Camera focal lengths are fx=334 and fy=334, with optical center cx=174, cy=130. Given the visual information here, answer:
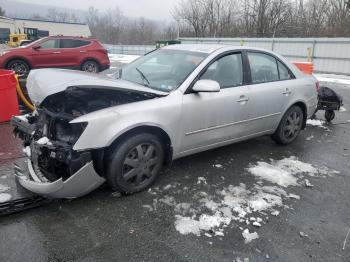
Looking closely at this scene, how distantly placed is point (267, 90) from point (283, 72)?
70cm

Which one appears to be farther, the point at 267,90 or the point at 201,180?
the point at 267,90

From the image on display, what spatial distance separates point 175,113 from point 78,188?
132cm

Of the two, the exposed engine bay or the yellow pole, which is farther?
the yellow pole

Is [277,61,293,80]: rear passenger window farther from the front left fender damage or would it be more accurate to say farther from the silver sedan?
the front left fender damage

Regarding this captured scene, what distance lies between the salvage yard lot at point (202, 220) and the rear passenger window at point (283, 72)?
1477mm

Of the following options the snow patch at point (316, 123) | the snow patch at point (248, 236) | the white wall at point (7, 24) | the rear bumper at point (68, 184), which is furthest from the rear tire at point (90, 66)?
the white wall at point (7, 24)

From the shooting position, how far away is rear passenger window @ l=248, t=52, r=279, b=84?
475cm

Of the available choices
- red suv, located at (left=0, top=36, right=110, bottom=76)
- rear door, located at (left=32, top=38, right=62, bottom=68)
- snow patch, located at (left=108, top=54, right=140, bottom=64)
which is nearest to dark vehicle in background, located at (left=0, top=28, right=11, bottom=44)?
snow patch, located at (left=108, top=54, right=140, bottom=64)

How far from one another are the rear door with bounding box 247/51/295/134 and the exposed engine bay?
1709 millimetres

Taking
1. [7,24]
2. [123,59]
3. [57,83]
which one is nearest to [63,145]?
[57,83]

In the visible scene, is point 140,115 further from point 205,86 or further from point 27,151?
point 27,151

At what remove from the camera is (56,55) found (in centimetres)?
1292

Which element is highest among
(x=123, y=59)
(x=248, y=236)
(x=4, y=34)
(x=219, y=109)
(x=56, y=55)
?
(x=4, y=34)

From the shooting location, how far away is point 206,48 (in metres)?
4.52
